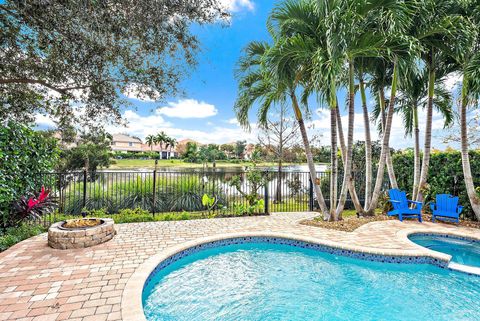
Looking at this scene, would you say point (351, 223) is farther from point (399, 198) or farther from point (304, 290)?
point (304, 290)

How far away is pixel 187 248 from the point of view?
5008mm

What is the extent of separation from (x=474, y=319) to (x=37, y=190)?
28.1 feet

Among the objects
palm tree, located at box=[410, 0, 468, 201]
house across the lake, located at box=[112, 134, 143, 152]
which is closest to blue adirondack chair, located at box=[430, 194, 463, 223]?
palm tree, located at box=[410, 0, 468, 201]

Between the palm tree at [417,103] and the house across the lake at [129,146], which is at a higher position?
the house across the lake at [129,146]

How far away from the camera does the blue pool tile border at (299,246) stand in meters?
4.49

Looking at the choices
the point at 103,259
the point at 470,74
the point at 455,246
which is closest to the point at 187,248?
the point at 103,259

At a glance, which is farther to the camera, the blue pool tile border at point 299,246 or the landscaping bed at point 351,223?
the landscaping bed at point 351,223

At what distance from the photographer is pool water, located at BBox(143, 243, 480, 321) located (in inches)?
132

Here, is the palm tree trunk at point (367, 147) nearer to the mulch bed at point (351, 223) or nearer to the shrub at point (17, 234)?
the mulch bed at point (351, 223)

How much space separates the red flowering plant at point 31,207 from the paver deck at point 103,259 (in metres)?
0.55

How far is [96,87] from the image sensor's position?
567cm

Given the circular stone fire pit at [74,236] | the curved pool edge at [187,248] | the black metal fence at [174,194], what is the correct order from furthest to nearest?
the black metal fence at [174,194] < the circular stone fire pit at [74,236] < the curved pool edge at [187,248]

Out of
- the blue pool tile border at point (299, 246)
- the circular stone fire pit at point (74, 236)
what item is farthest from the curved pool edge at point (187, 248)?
the circular stone fire pit at point (74, 236)

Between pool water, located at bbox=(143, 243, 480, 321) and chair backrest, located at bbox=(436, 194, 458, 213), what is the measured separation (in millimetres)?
3562
